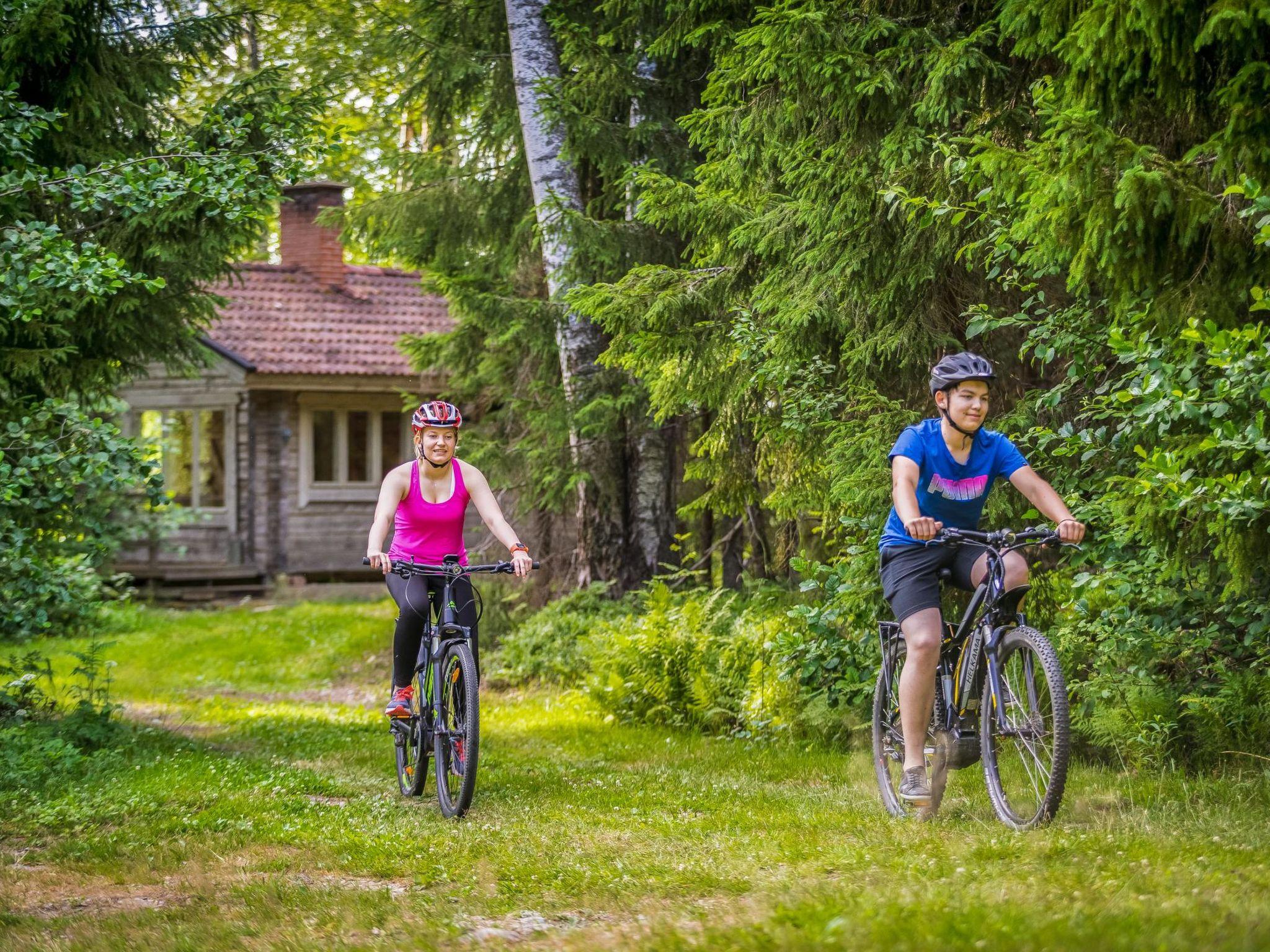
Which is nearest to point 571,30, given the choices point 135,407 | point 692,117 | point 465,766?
point 692,117

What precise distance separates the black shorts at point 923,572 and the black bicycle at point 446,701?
6.59 ft

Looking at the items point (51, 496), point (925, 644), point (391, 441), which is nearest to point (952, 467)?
point (925, 644)

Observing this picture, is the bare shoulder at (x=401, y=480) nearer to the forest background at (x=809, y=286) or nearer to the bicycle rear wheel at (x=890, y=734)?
the forest background at (x=809, y=286)

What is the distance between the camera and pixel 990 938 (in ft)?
12.3

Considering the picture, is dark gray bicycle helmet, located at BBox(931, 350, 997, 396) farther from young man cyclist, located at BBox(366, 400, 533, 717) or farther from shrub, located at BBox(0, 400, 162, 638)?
shrub, located at BBox(0, 400, 162, 638)

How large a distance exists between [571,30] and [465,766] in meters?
8.29

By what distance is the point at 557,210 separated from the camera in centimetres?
1296

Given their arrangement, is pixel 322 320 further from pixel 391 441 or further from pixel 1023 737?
pixel 1023 737

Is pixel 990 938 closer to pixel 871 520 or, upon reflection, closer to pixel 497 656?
pixel 871 520

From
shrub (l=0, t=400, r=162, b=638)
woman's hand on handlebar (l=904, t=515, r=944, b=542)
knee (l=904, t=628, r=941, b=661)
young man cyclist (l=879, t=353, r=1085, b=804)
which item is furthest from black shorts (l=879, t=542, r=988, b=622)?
shrub (l=0, t=400, r=162, b=638)

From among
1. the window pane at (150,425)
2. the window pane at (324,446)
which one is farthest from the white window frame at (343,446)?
the window pane at (150,425)

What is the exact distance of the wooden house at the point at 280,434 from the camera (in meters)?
25.7

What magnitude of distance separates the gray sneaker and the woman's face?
2.97 m

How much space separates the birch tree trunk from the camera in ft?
43.7
